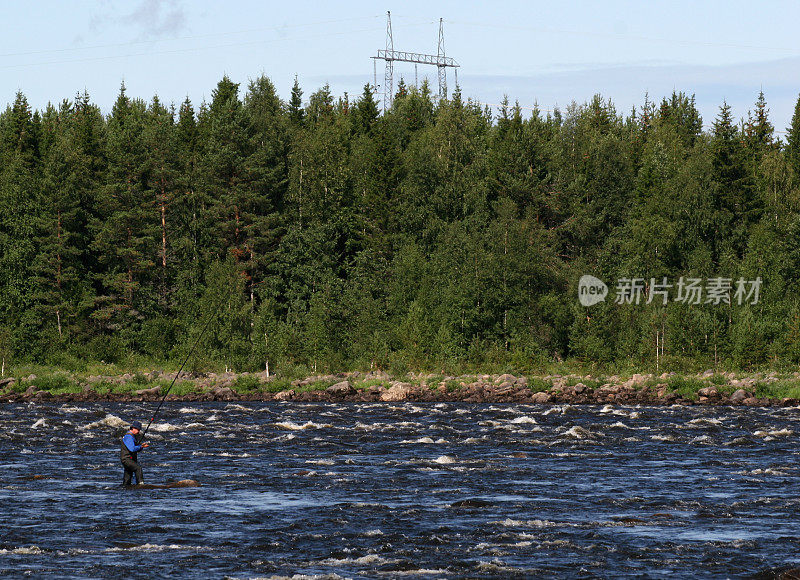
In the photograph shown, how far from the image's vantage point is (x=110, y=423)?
4031 cm

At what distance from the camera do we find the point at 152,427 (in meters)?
38.9

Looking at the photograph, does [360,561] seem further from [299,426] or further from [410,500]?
[299,426]

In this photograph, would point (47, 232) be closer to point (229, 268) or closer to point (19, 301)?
point (19, 301)

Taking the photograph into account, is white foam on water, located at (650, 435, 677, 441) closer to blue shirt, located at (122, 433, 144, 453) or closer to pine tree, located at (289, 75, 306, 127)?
blue shirt, located at (122, 433, 144, 453)

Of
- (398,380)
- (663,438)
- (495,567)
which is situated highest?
(495,567)

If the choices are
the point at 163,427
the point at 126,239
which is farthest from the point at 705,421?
the point at 126,239

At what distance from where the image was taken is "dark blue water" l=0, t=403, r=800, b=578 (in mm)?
17062

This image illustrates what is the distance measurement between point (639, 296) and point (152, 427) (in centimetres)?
4343

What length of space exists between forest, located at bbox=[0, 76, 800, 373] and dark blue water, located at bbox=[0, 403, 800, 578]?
26.0 metres

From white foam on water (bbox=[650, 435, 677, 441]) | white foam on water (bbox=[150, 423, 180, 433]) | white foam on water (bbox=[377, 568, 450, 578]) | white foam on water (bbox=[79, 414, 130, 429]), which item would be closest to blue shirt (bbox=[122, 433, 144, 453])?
white foam on water (bbox=[377, 568, 450, 578])

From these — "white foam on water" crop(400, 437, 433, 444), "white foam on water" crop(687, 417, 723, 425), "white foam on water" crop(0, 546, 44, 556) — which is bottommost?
"white foam on water" crop(687, 417, 723, 425)

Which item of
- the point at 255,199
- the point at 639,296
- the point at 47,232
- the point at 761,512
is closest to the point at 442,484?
the point at 761,512

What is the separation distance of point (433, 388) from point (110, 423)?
20477 mm

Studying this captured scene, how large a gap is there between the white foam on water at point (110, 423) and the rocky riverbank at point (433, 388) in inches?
521
